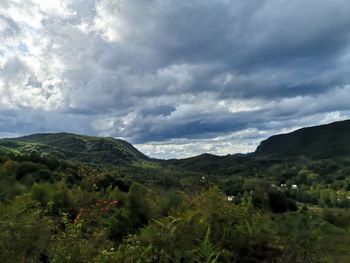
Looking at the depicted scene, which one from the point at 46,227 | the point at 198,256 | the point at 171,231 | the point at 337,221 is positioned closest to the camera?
the point at 46,227

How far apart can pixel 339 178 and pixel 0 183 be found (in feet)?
625

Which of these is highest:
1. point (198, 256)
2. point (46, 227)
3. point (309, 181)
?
point (46, 227)

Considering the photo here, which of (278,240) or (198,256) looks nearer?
(198,256)

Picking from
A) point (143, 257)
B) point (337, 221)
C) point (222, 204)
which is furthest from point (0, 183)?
point (337, 221)

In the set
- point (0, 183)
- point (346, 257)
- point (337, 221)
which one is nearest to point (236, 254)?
point (346, 257)

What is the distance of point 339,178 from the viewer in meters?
192

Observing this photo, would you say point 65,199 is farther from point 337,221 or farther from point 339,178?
point 339,178

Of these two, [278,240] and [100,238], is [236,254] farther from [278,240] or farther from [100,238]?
[100,238]

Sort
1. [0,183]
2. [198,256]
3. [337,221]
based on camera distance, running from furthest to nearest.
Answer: [337,221], [0,183], [198,256]

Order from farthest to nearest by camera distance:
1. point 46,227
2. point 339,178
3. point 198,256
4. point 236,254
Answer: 1. point 339,178
2. point 236,254
3. point 198,256
4. point 46,227

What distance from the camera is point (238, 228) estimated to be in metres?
9.62

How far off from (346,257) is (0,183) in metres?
22.6

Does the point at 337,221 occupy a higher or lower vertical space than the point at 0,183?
lower

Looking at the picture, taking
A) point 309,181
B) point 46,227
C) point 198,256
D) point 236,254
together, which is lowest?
point 309,181
